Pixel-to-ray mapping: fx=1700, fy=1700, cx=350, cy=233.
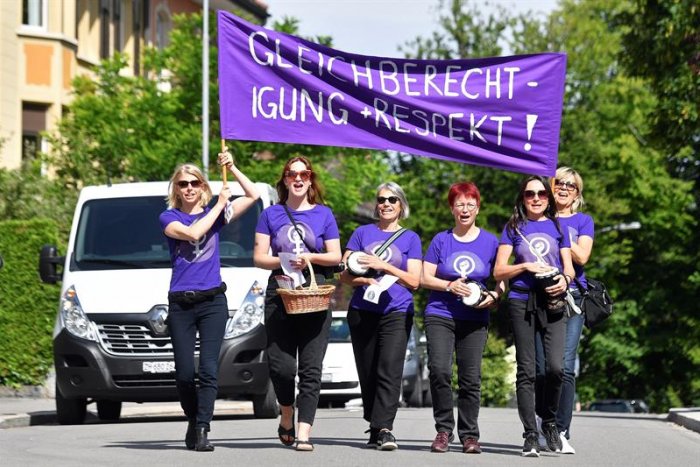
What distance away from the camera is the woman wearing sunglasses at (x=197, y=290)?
11281 mm

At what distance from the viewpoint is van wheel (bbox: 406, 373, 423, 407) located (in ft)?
88.6

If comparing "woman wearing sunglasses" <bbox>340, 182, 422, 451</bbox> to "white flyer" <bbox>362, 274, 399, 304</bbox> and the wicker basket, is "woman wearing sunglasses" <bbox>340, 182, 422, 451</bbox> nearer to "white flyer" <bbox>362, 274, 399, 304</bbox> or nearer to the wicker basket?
"white flyer" <bbox>362, 274, 399, 304</bbox>

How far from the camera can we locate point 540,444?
38.5 feet

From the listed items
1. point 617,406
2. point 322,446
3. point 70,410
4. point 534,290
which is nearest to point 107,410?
point 70,410

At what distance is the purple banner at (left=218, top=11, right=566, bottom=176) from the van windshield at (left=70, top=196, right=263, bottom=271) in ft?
10.5

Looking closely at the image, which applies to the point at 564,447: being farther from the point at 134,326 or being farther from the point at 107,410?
the point at 107,410

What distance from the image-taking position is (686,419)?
1806 centimetres

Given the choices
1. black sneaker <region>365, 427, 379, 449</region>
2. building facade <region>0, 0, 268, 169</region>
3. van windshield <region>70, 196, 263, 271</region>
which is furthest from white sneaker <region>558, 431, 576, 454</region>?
building facade <region>0, 0, 268, 169</region>

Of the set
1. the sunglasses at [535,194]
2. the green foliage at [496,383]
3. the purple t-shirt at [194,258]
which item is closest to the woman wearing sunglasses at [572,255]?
the sunglasses at [535,194]

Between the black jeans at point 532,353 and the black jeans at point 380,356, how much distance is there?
0.76 m

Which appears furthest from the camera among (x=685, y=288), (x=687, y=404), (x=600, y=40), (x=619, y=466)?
(x=600, y=40)

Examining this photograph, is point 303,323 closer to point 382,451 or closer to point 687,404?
point 382,451

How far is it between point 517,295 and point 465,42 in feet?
136

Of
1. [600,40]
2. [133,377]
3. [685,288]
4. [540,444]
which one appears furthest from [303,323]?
[600,40]
